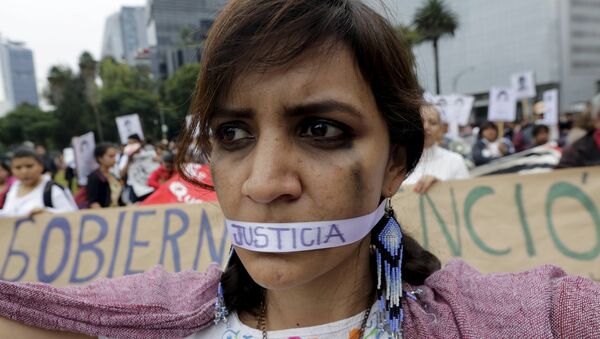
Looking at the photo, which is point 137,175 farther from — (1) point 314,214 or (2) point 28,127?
(2) point 28,127

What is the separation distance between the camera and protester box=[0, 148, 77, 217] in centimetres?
→ 386

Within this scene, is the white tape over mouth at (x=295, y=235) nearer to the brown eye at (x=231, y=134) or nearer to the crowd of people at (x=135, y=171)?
the brown eye at (x=231, y=134)

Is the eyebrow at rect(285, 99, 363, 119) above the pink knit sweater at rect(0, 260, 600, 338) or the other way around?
above

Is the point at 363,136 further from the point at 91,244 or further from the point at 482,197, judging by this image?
the point at 91,244

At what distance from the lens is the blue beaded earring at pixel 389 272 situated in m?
1.07

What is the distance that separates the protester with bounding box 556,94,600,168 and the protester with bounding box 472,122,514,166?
3.53 m

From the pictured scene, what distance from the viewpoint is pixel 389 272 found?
111 cm

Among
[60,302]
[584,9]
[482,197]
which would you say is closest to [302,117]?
[60,302]

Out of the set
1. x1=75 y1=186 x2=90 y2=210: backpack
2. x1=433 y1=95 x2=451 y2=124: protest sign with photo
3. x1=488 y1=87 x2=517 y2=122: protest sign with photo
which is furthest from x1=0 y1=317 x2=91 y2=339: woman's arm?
x1=488 y1=87 x2=517 y2=122: protest sign with photo

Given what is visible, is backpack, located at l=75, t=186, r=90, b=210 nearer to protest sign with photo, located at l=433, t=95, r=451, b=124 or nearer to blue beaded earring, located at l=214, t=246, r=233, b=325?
protest sign with photo, located at l=433, t=95, r=451, b=124

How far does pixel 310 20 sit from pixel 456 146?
7.75 m

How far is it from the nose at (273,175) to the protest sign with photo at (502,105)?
912 centimetres

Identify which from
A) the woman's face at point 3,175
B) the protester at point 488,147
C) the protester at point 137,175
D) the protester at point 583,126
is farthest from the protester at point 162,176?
the protester at point 488,147

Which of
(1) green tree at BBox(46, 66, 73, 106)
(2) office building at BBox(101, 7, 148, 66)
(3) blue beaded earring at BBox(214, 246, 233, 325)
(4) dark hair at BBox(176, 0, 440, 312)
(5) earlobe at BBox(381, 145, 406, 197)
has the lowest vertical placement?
(3) blue beaded earring at BBox(214, 246, 233, 325)
